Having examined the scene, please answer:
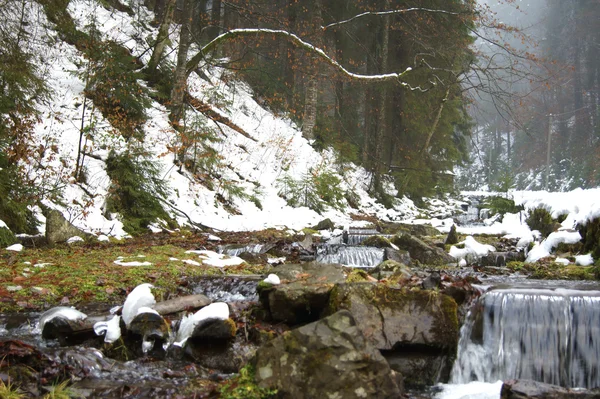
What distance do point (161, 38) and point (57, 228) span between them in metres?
7.79

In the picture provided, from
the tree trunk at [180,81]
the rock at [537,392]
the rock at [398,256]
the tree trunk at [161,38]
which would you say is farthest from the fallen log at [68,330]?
the tree trunk at [161,38]

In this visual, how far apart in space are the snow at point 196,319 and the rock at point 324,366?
1.00m

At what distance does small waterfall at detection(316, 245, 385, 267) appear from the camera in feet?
26.8

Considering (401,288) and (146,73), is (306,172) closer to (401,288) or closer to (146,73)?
(146,73)

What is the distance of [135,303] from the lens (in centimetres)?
395

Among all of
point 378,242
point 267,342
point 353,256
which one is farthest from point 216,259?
point 267,342

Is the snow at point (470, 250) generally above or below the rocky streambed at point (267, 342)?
above

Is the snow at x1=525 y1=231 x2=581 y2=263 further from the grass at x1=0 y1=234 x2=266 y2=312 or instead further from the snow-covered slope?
the snow-covered slope

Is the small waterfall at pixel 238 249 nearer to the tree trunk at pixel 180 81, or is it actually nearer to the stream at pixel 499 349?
the stream at pixel 499 349

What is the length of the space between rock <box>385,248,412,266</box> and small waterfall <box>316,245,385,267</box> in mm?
101

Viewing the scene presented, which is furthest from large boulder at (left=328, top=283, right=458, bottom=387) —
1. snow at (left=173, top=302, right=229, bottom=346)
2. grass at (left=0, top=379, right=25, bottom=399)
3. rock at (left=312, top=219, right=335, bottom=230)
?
rock at (left=312, top=219, right=335, bottom=230)

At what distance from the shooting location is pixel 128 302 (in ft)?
13.0

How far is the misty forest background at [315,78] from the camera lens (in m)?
9.66

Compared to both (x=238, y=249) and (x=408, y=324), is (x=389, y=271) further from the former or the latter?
(x=238, y=249)
